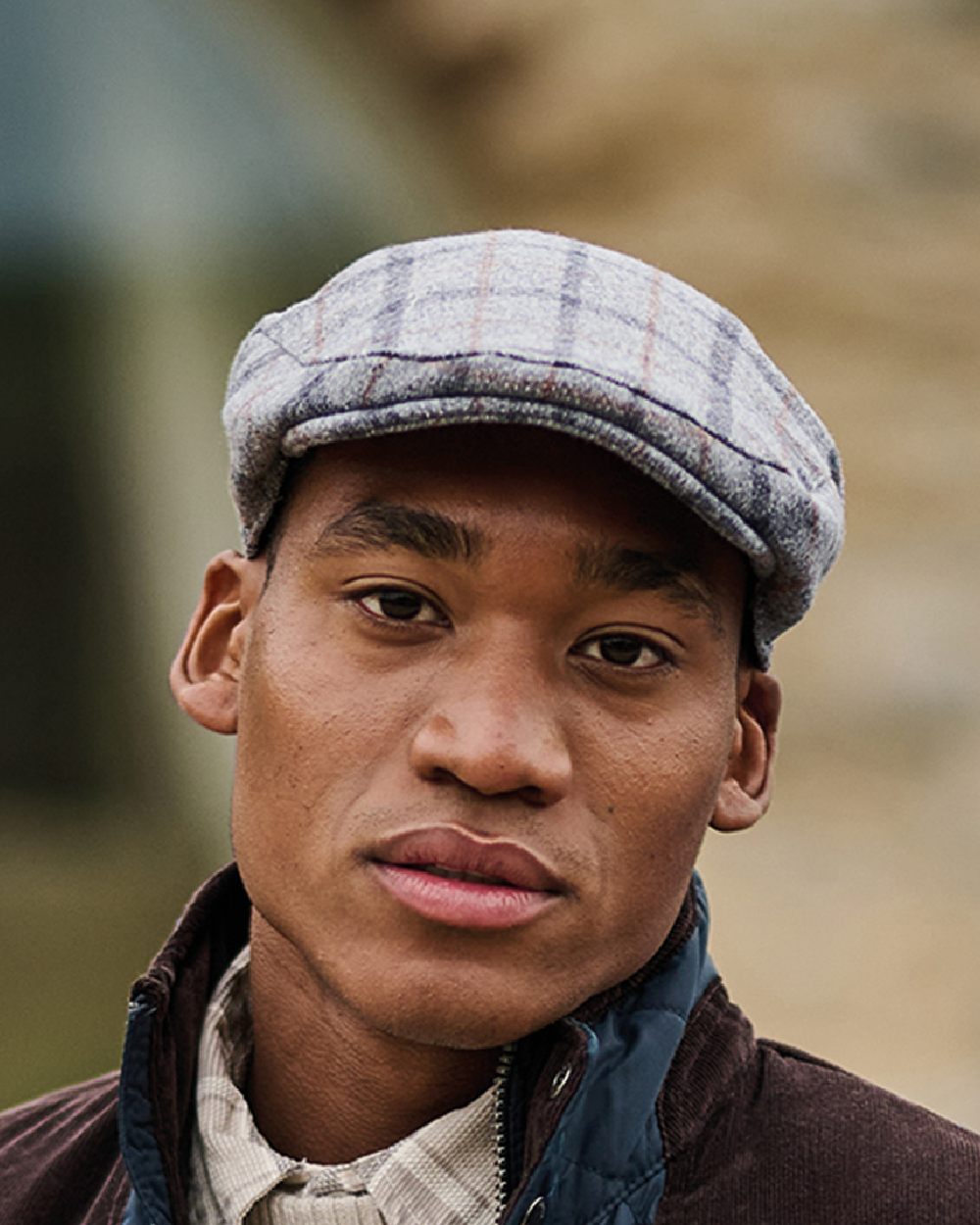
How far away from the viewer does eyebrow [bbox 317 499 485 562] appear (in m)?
1.57

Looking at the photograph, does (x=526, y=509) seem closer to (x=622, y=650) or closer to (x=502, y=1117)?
(x=622, y=650)

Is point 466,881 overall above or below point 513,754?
below

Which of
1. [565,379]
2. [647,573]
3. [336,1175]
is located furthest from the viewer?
[336,1175]

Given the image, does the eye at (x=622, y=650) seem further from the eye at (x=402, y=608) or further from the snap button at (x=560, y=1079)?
the snap button at (x=560, y=1079)

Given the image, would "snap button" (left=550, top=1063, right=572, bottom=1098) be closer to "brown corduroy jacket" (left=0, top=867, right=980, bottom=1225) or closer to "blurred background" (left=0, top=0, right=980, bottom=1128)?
"brown corduroy jacket" (left=0, top=867, right=980, bottom=1225)

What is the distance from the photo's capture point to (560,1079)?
156 centimetres

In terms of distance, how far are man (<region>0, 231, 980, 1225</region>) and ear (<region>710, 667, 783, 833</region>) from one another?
0.05 m

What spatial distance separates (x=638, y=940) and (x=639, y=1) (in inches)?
117

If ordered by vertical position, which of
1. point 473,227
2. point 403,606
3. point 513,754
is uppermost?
point 473,227

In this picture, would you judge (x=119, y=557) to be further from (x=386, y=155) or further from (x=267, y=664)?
(x=267, y=664)

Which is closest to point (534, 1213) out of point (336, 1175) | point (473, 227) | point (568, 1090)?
point (568, 1090)

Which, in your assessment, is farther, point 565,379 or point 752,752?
point 752,752

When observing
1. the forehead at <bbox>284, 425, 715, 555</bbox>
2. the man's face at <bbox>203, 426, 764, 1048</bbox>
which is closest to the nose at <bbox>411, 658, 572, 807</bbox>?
the man's face at <bbox>203, 426, 764, 1048</bbox>

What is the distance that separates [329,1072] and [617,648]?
1.53ft
